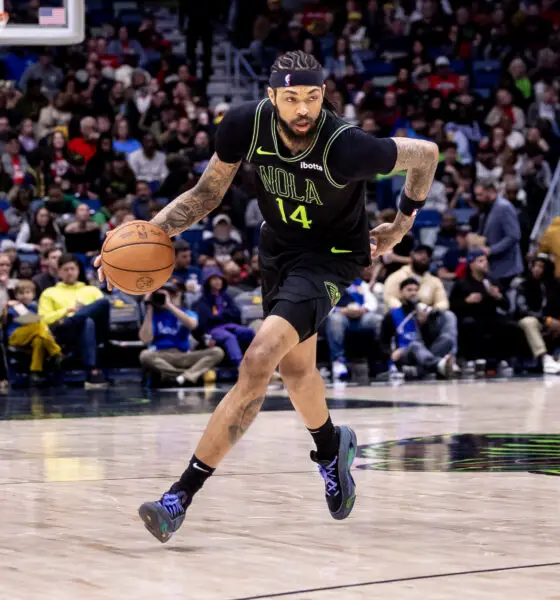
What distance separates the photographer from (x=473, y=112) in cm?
2109

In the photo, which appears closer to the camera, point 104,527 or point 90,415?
point 104,527

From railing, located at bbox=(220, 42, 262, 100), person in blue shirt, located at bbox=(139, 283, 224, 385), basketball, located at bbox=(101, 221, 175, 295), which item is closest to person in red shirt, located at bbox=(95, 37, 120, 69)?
railing, located at bbox=(220, 42, 262, 100)

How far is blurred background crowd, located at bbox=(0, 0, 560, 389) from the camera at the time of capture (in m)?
14.5

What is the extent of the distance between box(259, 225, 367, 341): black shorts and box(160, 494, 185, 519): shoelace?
77cm

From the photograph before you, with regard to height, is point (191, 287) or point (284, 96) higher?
point (284, 96)

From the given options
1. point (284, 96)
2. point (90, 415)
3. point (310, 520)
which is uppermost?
point (284, 96)

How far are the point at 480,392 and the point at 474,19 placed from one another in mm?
12391

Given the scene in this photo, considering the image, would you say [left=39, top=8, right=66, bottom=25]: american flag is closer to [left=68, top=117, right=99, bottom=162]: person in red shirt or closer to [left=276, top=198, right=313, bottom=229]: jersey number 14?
[left=276, top=198, right=313, bottom=229]: jersey number 14

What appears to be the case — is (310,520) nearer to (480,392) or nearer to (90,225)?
(480,392)

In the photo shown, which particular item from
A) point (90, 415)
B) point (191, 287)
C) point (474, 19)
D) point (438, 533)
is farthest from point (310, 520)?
point (474, 19)

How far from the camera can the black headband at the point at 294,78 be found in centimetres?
504

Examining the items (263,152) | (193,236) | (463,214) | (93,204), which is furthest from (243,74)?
(263,152)

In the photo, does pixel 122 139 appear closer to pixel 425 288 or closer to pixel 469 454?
pixel 425 288

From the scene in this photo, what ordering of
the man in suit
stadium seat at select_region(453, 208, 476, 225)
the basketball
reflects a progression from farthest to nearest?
1. stadium seat at select_region(453, 208, 476, 225)
2. the man in suit
3. the basketball
